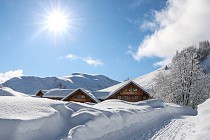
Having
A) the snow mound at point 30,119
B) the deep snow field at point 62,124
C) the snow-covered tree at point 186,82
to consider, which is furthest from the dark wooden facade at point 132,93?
the snow mound at point 30,119

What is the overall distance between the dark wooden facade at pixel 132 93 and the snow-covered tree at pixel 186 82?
18.6 ft

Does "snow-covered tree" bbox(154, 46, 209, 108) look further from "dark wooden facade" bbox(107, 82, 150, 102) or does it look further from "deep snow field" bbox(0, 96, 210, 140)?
"deep snow field" bbox(0, 96, 210, 140)

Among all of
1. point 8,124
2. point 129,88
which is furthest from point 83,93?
point 8,124

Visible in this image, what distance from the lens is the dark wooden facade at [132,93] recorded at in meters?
53.4

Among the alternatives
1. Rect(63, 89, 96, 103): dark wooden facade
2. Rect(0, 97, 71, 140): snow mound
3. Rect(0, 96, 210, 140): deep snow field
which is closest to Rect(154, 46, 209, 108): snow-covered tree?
Rect(63, 89, 96, 103): dark wooden facade

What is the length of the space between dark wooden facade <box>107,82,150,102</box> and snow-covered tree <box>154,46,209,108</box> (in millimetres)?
5676

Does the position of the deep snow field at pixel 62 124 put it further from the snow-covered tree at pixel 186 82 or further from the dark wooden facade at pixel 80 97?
the dark wooden facade at pixel 80 97

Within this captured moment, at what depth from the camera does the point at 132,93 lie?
53.5 metres

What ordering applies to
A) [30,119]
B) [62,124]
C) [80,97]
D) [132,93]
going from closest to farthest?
[30,119] < [62,124] < [132,93] < [80,97]

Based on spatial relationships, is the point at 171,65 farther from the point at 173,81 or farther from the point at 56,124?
the point at 56,124

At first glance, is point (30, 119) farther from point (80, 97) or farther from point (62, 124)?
point (80, 97)

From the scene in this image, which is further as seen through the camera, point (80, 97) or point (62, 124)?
point (80, 97)

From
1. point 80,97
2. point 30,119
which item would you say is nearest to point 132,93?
point 80,97

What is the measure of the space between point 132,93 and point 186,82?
1161cm
